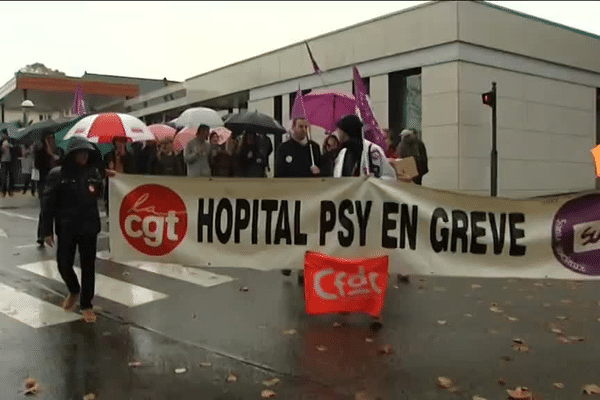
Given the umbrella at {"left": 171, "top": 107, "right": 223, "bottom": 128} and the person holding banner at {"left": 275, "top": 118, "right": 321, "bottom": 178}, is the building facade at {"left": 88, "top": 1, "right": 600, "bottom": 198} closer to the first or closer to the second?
the umbrella at {"left": 171, "top": 107, "right": 223, "bottom": 128}

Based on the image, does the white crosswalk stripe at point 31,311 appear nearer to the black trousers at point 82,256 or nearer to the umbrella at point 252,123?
the black trousers at point 82,256

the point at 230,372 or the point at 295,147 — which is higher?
the point at 295,147

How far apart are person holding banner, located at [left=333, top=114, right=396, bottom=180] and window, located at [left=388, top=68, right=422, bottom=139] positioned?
1316cm

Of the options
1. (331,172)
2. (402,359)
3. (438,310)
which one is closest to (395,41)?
(331,172)

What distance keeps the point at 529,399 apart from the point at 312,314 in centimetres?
241

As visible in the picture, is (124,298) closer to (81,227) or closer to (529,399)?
(81,227)

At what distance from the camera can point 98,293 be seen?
745 cm

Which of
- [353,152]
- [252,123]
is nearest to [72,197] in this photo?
[353,152]

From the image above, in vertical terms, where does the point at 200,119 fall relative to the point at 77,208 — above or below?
above

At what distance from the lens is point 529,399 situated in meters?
4.19

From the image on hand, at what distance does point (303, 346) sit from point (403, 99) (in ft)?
52.3

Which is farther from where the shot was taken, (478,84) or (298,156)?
(478,84)

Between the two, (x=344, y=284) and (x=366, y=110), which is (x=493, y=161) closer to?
(x=366, y=110)

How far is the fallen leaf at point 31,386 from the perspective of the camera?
4.36 m
